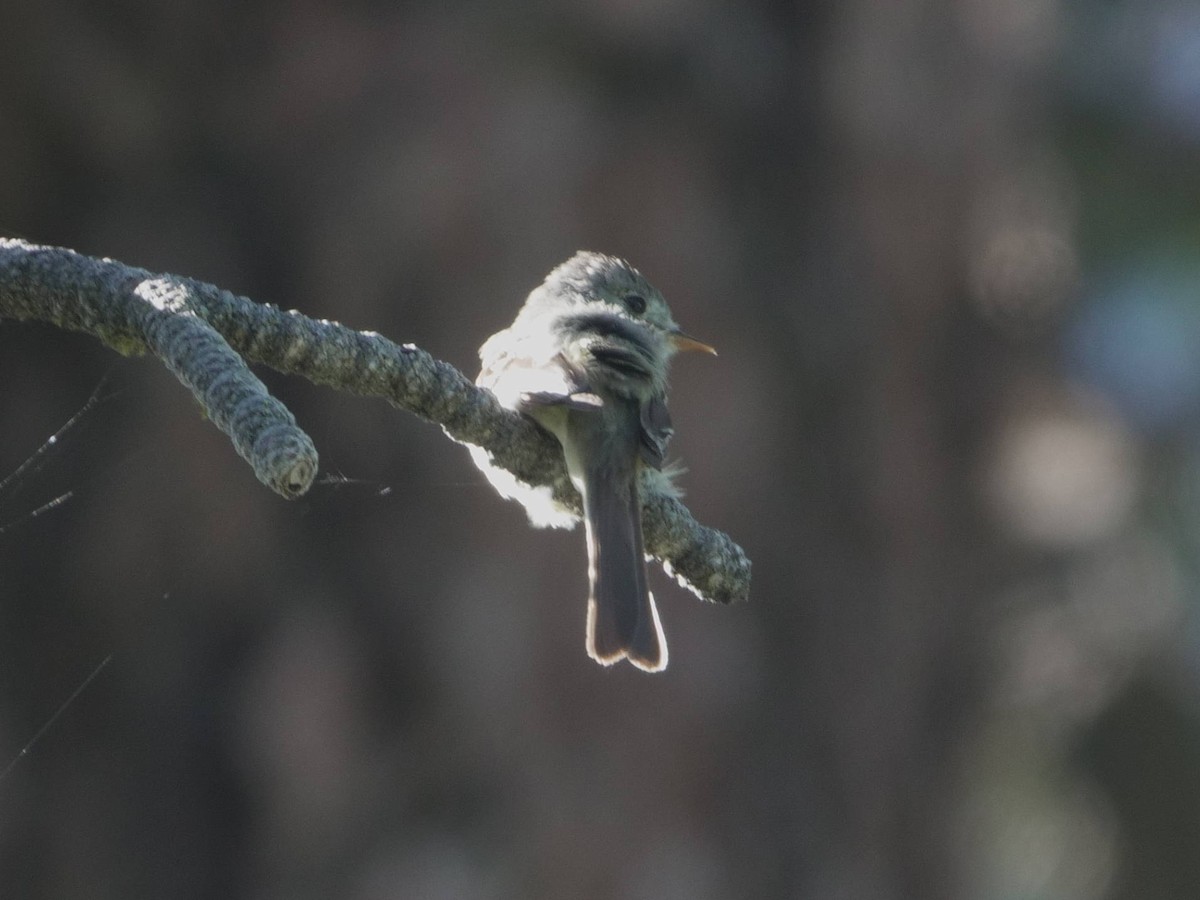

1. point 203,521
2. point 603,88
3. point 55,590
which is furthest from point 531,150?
point 55,590

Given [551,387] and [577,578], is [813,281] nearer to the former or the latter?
[577,578]

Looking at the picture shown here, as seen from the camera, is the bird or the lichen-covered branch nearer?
the lichen-covered branch

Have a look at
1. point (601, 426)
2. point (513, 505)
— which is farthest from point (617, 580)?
point (513, 505)

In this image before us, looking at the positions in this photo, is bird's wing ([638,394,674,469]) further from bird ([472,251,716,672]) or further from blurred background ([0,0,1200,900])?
blurred background ([0,0,1200,900])

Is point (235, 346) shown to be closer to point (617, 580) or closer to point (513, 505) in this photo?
point (617, 580)

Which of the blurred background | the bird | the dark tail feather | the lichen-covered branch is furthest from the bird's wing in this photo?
the blurred background

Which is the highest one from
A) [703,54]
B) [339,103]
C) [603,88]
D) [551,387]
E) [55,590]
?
[703,54]

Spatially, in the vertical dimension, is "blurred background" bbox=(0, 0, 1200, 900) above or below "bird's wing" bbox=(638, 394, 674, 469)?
above
